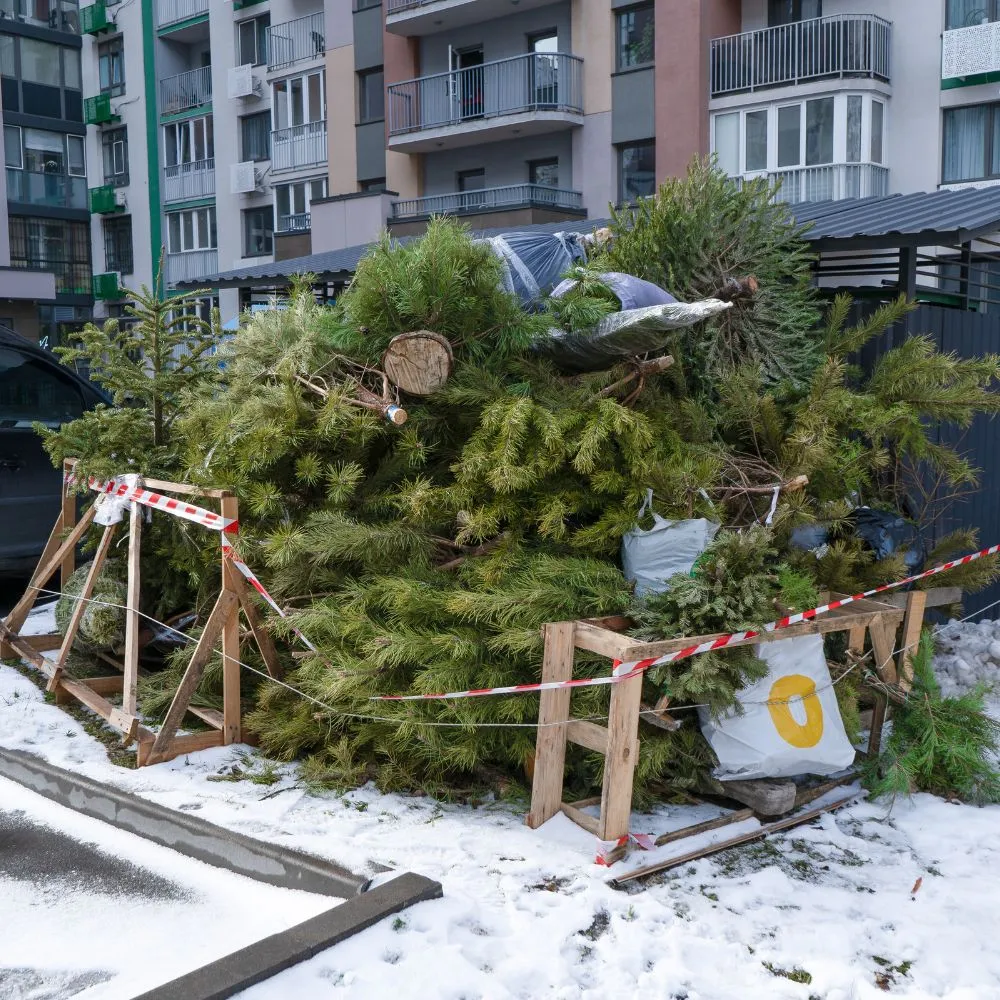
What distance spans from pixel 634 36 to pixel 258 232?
13654 millimetres

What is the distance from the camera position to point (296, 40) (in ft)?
97.7

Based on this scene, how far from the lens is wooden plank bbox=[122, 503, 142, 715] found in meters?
5.56

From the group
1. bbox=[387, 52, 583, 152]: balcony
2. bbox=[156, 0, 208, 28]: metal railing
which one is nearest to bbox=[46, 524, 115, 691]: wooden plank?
bbox=[387, 52, 583, 152]: balcony

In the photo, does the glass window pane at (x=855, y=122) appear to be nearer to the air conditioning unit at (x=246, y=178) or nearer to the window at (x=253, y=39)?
the air conditioning unit at (x=246, y=178)

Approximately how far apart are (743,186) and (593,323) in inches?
60.5

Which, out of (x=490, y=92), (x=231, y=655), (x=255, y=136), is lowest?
(x=231, y=655)

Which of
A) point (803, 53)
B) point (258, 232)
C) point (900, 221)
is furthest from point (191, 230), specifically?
point (900, 221)

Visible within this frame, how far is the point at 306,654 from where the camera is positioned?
17.4 feet

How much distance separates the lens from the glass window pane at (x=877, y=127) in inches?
797

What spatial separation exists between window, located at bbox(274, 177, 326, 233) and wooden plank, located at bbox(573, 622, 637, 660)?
2627 centimetres

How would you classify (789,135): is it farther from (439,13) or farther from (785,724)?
(785,724)

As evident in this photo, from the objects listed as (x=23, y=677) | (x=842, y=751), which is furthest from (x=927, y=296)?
(x=23, y=677)

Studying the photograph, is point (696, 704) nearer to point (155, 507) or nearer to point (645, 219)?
point (645, 219)

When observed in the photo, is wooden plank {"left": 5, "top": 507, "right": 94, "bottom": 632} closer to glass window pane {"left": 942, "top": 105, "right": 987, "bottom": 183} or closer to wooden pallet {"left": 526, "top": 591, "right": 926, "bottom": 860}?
wooden pallet {"left": 526, "top": 591, "right": 926, "bottom": 860}
